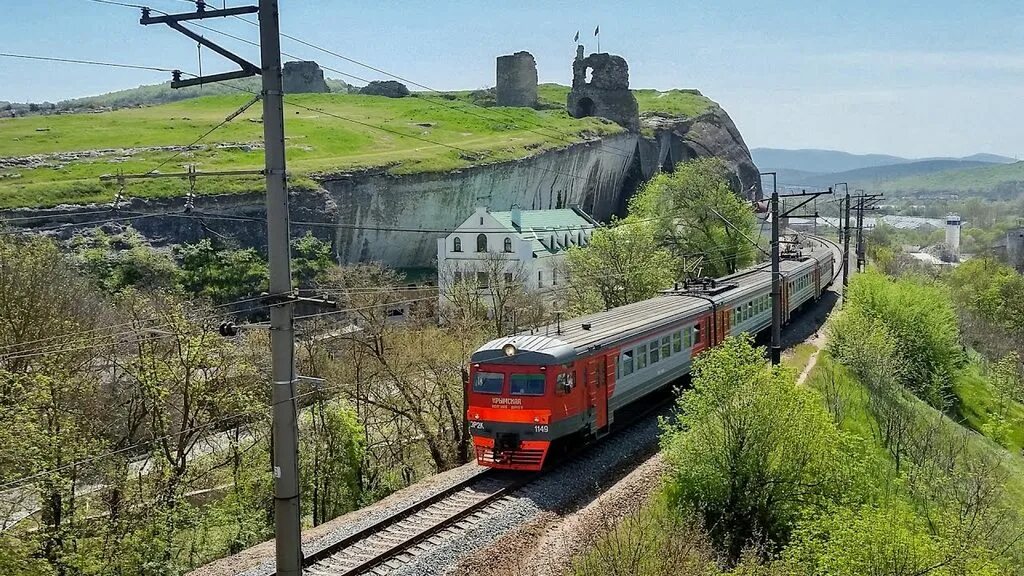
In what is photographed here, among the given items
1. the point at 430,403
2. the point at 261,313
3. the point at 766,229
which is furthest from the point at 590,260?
the point at 766,229

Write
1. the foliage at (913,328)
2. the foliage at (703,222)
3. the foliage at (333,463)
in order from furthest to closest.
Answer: the foliage at (703,222) → the foliage at (913,328) → the foliage at (333,463)

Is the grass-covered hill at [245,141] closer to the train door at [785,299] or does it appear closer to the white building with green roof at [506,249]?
the white building with green roof at [506,249]

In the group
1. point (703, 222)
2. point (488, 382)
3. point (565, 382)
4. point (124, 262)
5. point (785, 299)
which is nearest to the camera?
point (565, 382)

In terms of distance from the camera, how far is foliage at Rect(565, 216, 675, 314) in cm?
3816

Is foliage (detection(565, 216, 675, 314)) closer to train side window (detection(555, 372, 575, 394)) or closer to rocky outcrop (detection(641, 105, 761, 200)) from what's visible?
train side window (detection(555, 372, 575, 394))

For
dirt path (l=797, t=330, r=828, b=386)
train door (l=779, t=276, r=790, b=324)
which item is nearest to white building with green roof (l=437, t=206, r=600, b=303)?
dirt path (l=797, t=330, r=828, b=386)

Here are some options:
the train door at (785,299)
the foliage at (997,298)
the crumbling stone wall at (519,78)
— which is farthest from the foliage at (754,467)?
the crumbling stone wall at (519,78)

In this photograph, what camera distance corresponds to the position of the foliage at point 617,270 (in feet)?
125

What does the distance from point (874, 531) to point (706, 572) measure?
317 centimetres

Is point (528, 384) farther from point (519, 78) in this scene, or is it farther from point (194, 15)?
point (519, 78)

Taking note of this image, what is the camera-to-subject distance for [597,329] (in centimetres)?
2061

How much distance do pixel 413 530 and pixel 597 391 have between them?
6.02 meters

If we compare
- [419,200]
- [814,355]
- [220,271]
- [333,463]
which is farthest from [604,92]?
[333,463]

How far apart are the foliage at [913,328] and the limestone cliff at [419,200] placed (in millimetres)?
19976
